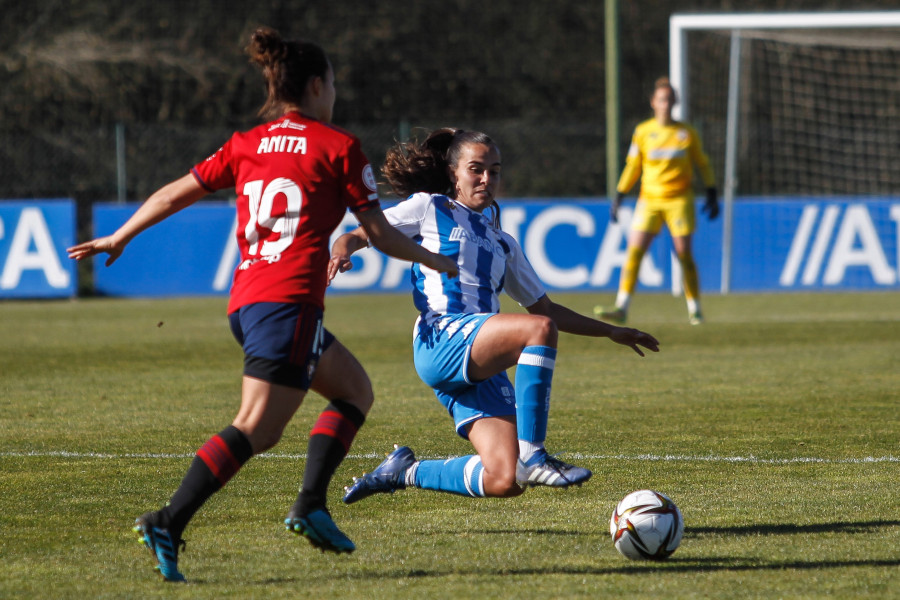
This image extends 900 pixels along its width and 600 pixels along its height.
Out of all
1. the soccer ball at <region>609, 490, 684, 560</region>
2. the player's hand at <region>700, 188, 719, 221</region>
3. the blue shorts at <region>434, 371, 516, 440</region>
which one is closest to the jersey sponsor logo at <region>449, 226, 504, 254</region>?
the blue shorts at <region>434, 371, 516, 440</region>

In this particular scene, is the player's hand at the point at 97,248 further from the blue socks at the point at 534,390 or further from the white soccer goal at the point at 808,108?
the white soccer goal at the point at 808,108

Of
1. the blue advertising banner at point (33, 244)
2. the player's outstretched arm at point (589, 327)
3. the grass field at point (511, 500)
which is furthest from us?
the blue advertising banner at point (33, 244)

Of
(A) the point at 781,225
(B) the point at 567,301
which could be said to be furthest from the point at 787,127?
(B) the point at 567,301

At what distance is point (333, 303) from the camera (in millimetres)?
17031

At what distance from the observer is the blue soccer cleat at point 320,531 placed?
412cm

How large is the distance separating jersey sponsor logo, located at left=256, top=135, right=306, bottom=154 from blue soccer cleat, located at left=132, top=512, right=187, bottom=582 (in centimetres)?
117

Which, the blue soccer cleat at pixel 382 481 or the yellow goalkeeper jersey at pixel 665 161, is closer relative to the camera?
the blue soccer cleat at pixel 382 481

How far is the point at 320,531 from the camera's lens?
4.13 meters

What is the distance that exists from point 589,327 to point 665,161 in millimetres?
8627

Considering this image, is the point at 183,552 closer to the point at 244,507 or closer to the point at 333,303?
the point at 244,507

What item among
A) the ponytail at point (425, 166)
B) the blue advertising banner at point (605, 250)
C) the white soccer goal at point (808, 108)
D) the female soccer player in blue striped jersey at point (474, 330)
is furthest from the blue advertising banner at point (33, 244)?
the female soccer player in blue striped jersey at point (474, 330)

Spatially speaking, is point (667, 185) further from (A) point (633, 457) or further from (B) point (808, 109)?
(B) point (808, 109)

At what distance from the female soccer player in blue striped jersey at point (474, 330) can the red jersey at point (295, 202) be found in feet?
1.30

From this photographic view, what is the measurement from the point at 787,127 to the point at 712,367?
13803 mm
